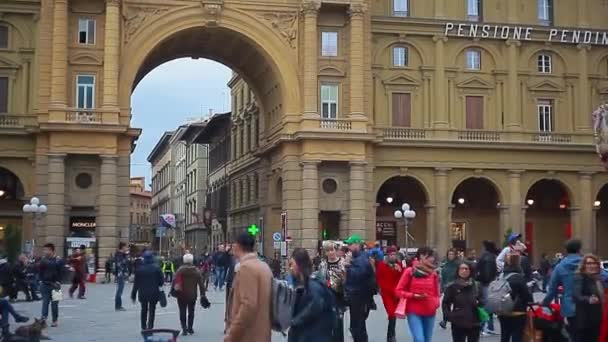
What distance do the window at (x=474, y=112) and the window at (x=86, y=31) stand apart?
2029cm

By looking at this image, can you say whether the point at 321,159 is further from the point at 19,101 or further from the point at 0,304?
the point at 0,304

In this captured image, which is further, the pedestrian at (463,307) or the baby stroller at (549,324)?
the baby stroller at (549,324)

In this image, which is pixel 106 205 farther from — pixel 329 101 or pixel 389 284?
pixel 389 284

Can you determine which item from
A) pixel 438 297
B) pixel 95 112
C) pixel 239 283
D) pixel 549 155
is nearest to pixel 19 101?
pixel 95 112

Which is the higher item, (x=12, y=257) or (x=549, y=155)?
(x=549, y=155)

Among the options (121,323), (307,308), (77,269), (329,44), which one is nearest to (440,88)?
(329,44)

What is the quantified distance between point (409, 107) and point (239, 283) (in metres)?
41.2

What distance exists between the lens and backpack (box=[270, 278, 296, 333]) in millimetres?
9250

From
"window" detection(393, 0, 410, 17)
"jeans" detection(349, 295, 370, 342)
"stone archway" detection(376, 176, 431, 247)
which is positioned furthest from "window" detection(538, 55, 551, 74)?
"jeans" detection(349, 295, 370, 342)

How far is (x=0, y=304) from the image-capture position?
1744 cm

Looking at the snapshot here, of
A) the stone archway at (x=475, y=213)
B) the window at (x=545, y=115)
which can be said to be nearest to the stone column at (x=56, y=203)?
the stone archway at (x=475, y=213)

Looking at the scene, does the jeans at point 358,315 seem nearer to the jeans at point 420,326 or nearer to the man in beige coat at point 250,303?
the jeans at point 420,326

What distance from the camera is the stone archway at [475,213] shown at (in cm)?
5262

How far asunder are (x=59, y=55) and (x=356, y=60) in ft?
48.3
